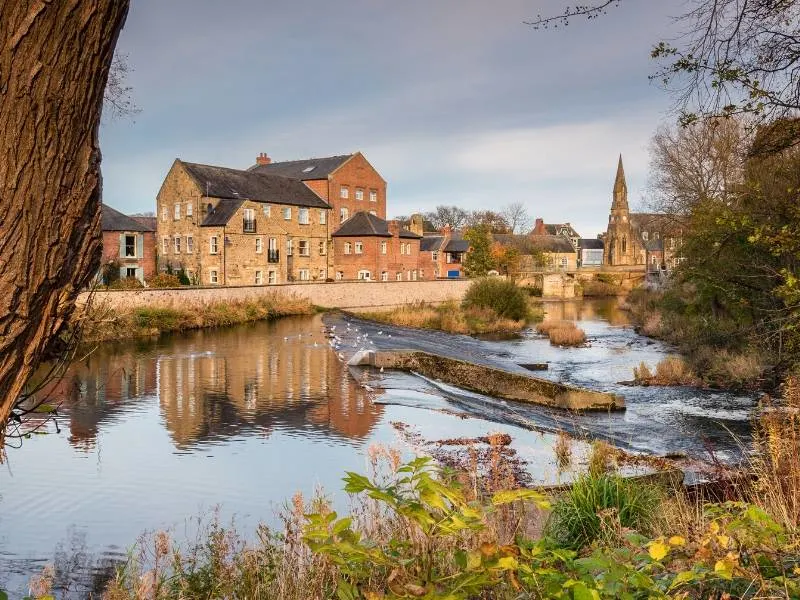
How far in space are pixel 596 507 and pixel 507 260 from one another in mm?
68413

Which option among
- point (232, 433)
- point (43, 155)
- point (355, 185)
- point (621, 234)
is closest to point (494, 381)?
point (232, 433)

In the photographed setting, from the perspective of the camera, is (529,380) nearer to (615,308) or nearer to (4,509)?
(4,509)

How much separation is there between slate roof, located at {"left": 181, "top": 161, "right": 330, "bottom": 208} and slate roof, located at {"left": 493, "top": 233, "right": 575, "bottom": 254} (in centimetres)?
3740

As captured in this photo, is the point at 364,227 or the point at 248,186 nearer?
the point at 248,186

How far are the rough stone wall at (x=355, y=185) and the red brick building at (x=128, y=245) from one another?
1769 centimetres

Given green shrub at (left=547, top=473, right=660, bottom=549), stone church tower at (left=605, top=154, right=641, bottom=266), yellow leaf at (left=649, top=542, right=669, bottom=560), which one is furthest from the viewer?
stone church tower at (left=605, top=154, right=641, bottom=266)

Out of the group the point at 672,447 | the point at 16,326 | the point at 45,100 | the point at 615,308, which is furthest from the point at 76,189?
the point at 615,308

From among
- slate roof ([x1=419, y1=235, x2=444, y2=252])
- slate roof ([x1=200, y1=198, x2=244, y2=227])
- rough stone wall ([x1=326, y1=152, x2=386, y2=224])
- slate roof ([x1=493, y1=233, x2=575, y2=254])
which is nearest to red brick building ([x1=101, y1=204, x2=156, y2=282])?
slate roof ([x1=200, y1=198, x2=244, y2=227])

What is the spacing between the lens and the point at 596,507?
20.9ft

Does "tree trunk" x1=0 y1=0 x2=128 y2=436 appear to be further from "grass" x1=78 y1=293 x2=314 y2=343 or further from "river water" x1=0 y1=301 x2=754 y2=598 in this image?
"grass" x1=78 y1=293 x2=314 y2=343

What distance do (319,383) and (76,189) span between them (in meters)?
15.7

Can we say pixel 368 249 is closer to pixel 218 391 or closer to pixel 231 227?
pixel 231 227

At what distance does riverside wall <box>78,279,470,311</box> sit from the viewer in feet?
98.8

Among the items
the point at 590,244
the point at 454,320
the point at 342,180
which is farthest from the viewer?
the point at 590,244
